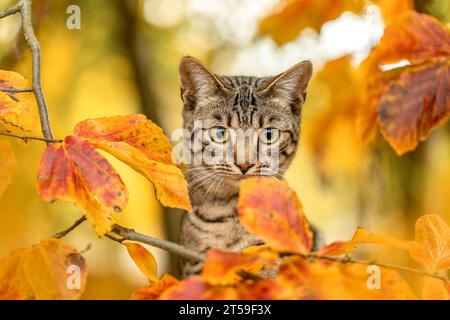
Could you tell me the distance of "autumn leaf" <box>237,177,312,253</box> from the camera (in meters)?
0.82

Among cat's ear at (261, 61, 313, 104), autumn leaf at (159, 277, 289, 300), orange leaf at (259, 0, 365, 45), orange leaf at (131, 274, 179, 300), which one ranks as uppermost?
orange leaf at (259, 0, 365, 45)

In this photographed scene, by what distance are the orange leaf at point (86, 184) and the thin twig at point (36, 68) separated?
69 millimetres

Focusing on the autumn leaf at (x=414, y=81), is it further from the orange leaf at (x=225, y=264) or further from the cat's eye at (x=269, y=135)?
the cat's eye at (x=269, y=135)

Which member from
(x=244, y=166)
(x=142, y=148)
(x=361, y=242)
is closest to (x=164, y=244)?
(x=142, y=148)

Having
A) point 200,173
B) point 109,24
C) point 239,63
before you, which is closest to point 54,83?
point 109,24

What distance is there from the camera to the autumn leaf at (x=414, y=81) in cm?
103

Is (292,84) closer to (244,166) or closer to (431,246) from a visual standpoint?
(244,166)

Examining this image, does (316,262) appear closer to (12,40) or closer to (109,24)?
(12,40)

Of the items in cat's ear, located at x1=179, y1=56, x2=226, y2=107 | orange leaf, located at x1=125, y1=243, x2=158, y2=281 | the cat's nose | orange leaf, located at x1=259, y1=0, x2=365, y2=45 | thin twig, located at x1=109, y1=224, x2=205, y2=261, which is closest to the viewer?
thin twig, located at x1=109, y1=224, x2=205, y2=261

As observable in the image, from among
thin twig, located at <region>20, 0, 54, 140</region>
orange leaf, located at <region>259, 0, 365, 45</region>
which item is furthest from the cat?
thin twig, located at <region>20, 0, 54, 140</region>

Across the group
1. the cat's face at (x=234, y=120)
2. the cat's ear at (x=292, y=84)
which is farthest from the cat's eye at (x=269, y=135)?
the cat's ear at (x=292, y=84)

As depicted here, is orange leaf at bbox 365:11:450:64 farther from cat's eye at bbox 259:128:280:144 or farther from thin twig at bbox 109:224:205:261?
cat's eye at bbox 259:128:280:144

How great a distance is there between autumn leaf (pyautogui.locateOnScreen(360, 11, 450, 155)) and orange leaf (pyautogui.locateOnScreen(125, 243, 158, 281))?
46 cm

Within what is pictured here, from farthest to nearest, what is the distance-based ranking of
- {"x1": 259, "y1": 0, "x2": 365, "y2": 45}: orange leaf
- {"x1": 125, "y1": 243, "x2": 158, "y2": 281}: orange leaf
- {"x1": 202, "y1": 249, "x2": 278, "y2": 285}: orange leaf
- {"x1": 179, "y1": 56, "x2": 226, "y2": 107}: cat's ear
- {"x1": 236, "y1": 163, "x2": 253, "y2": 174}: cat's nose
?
{"x1": 259, "y1": 0, "x2": 365, "y2": 45}: orange leaf, {"x1": 179, "y1": 56, "x2": 226, "y2": 107}: cat's ear, {"x1": 236, "y1": 163, "x2": 253, "y2": 174}: cat's nose, {"x1": 125, "y1": 243, "x2": 158, "y2": 281}: orange leaf, {"x1": 202, "y1": 249, "x2": 278, "y2": 285}: orange leaf
